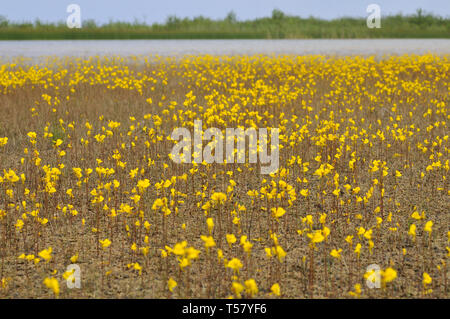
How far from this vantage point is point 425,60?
17.6 meters

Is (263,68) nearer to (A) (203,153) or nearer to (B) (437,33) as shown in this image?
(A) (203,153)

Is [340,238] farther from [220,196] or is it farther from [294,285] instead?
[220,196]

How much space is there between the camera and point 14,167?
7.25 metres

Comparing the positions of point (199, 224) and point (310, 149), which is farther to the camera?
point (310, 149)

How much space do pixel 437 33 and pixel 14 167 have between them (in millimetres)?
35925

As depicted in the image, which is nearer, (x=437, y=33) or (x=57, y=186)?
(x=57, y=186)

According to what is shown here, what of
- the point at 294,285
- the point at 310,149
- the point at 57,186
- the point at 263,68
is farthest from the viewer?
the point at 263,68

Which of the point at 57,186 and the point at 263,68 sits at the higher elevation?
the point at 263,68

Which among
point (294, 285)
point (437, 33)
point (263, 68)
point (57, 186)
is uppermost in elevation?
point (437, 33)

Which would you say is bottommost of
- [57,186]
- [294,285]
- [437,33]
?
[294,285]
